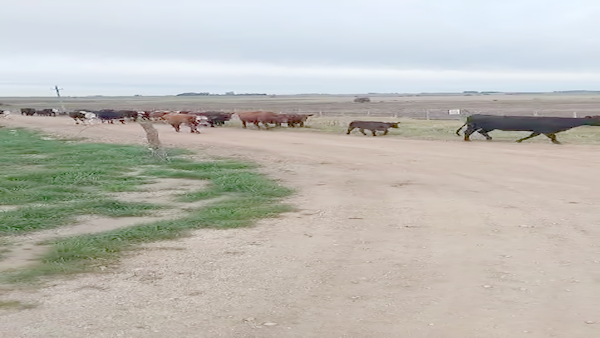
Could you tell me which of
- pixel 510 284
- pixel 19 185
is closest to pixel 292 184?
pixel 19 185

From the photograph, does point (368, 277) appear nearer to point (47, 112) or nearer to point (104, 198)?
point (104, 198)

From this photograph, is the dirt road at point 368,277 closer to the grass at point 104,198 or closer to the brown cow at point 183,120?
the grass at point 104,198

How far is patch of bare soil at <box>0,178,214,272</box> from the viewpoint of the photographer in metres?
6.60

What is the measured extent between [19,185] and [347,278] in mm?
7692

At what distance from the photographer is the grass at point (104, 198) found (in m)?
6.70

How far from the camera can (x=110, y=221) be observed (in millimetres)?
8414

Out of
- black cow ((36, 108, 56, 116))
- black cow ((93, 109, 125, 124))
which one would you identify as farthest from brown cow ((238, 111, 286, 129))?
black cow ((36, 108, 56, 116))

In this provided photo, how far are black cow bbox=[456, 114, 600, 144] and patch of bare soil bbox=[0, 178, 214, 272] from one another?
12689 millimetres

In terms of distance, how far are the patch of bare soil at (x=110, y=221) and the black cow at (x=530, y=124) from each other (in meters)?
12.7

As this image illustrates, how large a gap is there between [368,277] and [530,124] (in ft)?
54.8

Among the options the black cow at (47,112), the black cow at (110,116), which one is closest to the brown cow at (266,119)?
the black cow at (110,116)

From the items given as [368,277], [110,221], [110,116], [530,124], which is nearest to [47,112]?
[110,116]

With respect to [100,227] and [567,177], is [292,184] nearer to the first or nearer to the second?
[100,227]

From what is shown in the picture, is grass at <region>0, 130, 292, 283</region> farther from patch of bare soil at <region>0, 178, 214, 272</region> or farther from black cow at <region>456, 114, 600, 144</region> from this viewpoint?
black cow at <region>456, 114, 600, 144</region>
